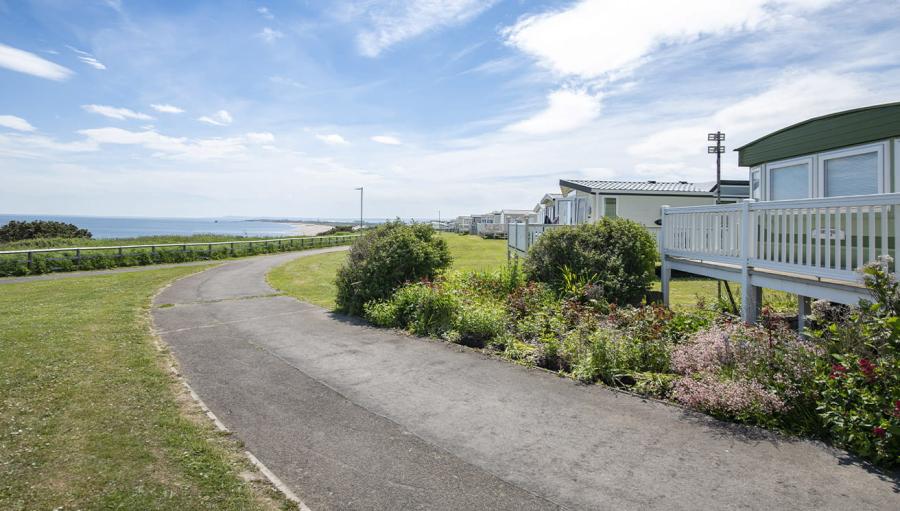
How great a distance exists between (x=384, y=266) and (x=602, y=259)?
4.84m

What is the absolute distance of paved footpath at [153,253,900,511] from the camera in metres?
3.80

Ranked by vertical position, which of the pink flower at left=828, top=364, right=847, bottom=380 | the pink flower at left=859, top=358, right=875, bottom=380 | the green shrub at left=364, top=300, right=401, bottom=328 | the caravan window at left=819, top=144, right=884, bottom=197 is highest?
the caravan window at left=819, top=144, right=884, bottom=197

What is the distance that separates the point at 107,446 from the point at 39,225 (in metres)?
58.2

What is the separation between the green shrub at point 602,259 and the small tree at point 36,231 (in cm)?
4976

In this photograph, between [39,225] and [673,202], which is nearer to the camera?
[673,202]

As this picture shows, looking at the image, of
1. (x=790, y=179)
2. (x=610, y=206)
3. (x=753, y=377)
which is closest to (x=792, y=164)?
(x=790, y=179)

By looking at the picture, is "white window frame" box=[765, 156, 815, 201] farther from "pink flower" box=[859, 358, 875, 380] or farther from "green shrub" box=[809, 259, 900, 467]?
"pink flower" box=[859, 358, 875, 380]

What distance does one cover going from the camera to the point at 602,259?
34.1 feet

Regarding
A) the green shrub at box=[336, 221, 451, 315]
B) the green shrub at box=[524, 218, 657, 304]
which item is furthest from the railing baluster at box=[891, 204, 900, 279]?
the green shrub at box=[336, 221, 451, 315]

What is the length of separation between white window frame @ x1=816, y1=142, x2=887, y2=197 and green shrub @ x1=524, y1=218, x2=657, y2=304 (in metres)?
3.38

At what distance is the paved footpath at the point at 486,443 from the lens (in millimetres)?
3803

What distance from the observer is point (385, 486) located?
398 cm

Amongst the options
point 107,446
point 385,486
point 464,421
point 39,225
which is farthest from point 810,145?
point 39,225

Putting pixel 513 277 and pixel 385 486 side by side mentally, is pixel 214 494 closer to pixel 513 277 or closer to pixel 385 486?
pixel 385 486
